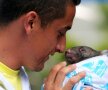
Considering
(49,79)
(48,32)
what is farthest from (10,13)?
(49,79)

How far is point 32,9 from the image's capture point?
773 mm

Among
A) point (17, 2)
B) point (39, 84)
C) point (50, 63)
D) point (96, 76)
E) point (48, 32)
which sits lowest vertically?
point (39, 84)

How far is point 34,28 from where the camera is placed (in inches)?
31.1

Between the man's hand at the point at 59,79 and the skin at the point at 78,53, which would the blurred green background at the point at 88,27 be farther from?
the man's hand at the point at 59,79

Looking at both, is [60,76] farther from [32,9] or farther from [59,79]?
[32,9]

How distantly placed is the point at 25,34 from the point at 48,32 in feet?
0.24

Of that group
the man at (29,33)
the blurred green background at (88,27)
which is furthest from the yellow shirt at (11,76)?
the blurred green background at (88,27)

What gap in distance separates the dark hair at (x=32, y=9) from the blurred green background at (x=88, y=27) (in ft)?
1.90

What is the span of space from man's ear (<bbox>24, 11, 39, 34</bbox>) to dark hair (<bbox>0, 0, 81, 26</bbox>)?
0.01m

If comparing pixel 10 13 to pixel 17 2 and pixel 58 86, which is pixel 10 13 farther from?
pixel 58 86

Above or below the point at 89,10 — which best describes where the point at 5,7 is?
above

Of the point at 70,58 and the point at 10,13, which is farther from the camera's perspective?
the point at 70,58

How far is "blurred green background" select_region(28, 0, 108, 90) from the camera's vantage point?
1.38 m

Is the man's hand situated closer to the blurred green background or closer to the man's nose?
the man's nose
